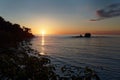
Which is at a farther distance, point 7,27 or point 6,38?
point 7,27

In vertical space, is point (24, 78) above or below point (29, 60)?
below

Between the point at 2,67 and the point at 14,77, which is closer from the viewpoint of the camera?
the point at 14,77

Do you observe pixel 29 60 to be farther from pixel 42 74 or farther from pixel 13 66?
pixel 42 74

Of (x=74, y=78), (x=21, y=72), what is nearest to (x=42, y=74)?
(x=21, y=72)

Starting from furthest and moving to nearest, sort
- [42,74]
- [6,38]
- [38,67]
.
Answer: [6,38]
[38,67]
[42,74]

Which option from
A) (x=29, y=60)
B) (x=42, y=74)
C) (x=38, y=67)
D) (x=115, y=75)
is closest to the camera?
(x=42, y=74)

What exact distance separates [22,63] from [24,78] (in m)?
1.20

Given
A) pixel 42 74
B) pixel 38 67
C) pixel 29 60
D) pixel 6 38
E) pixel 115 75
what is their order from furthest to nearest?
pixel 6 38, pixel 115 75, pixel 29 60, pixel 38 67, pixel 42 74

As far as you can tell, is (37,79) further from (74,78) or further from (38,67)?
(74,78)

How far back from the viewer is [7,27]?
331 feet

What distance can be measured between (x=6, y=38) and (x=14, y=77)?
6749 cm

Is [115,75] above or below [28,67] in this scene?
below

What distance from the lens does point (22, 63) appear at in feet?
20.5

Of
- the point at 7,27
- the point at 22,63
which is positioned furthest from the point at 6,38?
the point at 22,63
